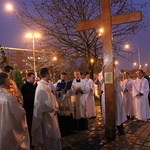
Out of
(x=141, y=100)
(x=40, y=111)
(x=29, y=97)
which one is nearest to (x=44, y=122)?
(x=40, y=111)

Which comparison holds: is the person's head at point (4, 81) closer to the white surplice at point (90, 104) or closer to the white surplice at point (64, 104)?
the white surplice at point (64, 104)

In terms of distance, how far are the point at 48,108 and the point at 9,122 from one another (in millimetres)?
1460

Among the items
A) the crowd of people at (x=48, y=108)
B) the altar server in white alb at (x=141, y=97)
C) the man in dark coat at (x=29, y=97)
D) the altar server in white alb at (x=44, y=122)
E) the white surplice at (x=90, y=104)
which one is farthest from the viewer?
the white surplice at (x=90, y=104)

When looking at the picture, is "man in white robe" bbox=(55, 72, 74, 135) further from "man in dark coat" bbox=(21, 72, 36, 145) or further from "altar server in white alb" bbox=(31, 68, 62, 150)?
"altar server in white alb" bbox=(31, 68, 62, 150)

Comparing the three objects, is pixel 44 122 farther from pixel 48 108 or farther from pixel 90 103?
pixel 90 103

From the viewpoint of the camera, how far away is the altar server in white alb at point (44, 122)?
5922mm

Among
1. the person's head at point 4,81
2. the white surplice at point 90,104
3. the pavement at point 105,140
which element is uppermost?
the person's head at point 4,81

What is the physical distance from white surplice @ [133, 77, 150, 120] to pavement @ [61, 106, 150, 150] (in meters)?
1.26

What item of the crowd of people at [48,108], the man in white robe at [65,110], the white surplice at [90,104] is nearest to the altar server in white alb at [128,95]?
the crowd of people at [48,108]

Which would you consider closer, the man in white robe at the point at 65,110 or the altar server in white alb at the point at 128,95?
the man in white robe at the point at 65,110

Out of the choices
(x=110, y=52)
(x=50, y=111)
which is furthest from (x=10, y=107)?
(x=110, y=52)

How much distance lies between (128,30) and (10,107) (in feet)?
46.0

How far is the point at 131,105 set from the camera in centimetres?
1161

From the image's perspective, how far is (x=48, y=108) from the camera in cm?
591
